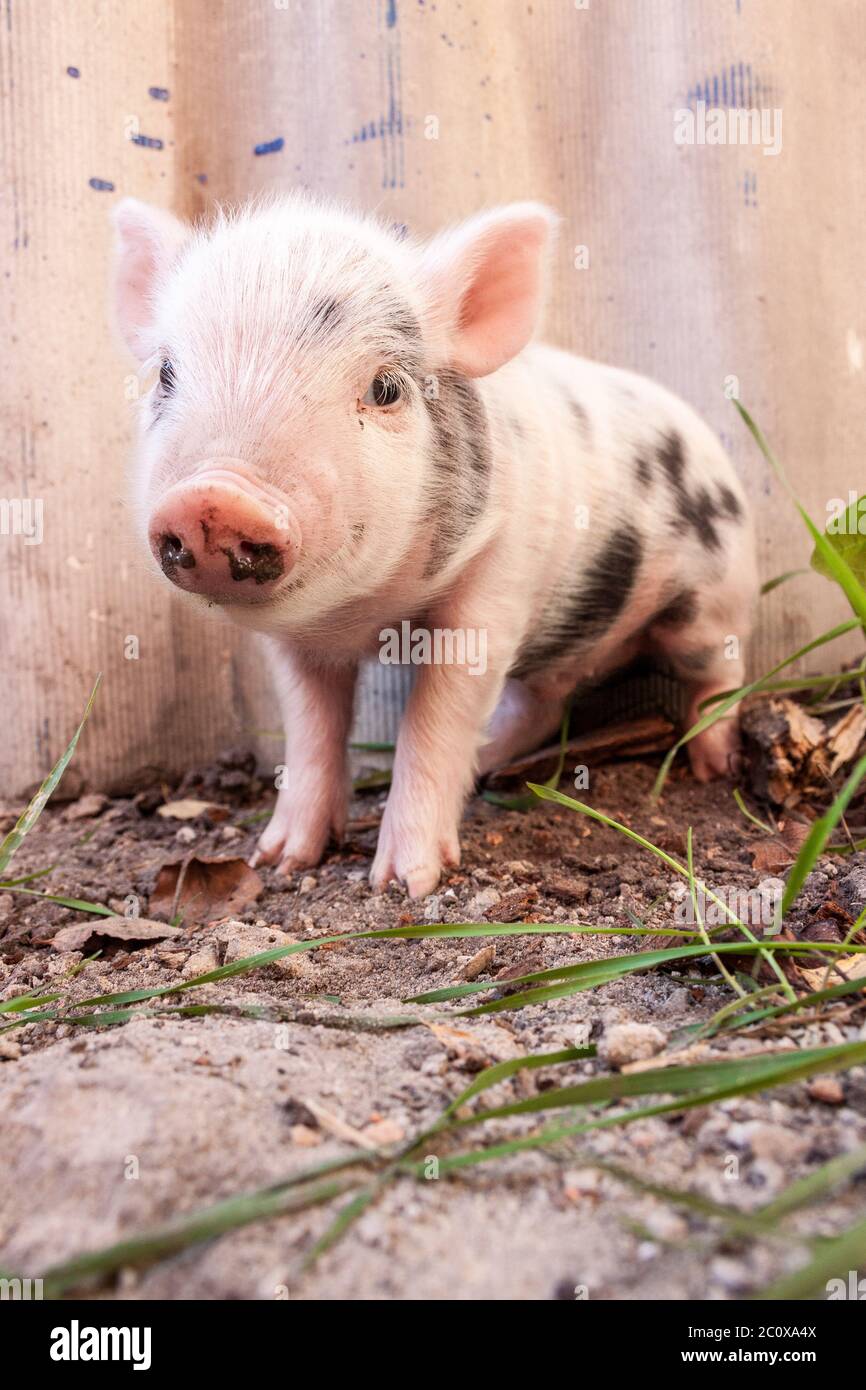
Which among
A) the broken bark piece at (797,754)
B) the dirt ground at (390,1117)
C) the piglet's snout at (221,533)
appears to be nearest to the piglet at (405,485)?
the piglet's snout at (221,533)

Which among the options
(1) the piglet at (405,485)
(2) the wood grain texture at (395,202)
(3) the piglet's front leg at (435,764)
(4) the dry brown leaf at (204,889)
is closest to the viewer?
(1) the piglet at (405,485)

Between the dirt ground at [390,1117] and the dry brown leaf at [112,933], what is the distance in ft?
0.09

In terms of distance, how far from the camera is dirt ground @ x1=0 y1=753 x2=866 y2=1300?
104 centimetres

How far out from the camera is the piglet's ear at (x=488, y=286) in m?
2.45

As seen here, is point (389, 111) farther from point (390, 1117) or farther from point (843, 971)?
point (390, 1117)

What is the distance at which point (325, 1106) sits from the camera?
4.35 ft

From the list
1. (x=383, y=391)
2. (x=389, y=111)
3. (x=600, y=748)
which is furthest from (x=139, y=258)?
(x=600, y=748)

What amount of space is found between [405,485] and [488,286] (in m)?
0.60

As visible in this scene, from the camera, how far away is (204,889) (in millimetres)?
2514

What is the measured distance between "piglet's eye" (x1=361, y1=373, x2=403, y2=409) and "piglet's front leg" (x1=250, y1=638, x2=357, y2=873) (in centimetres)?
83

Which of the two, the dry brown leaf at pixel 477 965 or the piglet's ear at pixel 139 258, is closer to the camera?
the dry brown leaf at pixel 477 965

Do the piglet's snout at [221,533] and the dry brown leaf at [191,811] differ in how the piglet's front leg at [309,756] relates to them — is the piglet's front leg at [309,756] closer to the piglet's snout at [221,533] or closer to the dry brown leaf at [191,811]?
the dry brown leaf at [191,811]

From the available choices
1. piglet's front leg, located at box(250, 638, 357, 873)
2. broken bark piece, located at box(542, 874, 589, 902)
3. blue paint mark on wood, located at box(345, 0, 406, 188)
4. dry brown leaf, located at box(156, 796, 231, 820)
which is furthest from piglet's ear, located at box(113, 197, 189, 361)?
broken bark piece, located at box(542, 874, 589, 902)

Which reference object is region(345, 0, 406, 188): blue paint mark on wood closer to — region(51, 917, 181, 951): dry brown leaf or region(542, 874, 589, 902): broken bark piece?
region(542, 874, 589, 902): broken bark piece
